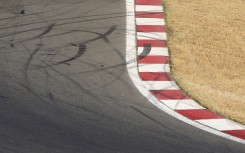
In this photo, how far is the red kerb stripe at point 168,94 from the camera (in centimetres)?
816

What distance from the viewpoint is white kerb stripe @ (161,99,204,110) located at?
7.89 metres

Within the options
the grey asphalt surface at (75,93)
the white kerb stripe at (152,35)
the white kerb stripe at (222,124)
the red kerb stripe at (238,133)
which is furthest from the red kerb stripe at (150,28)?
the red kerb stripe at (238,133)

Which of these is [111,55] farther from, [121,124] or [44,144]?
[44,144]

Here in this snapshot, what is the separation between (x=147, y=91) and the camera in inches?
327

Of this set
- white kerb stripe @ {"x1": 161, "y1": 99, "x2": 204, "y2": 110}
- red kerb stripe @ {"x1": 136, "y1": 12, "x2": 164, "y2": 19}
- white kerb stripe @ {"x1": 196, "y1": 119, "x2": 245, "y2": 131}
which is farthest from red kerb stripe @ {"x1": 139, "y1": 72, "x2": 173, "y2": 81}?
red kerb stripe @ {"x1": 136, "y1": 12, "x2": 164, "y2": 19}

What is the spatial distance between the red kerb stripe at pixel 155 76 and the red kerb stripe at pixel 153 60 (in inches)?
16.1

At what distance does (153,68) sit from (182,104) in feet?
4.24

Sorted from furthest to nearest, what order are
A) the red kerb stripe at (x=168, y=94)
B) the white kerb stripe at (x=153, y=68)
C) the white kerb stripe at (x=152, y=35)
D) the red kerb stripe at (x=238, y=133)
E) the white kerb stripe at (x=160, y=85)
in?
the white kerb stripe at (x=152, y=35), the white kerb stripe at (x=153, y=68), the white kerb stripe at (x=160, y=85), the red kerb stripe at (x=168, y=94), the red kerb stripe at (x=238, y=133)

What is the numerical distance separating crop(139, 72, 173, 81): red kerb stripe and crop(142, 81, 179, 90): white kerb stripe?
108mm

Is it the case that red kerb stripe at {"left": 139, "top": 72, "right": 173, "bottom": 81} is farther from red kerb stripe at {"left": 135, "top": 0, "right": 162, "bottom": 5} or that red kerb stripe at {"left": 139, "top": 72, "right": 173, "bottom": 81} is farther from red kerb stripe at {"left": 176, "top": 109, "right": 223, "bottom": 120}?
red kerb stripe at {"left": 135, "top": 0, "right": 162, "bottom": 5}

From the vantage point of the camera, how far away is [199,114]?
25.3 feet

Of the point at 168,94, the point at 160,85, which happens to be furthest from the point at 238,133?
the point at 160,85

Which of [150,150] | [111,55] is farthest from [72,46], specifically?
[150,150]

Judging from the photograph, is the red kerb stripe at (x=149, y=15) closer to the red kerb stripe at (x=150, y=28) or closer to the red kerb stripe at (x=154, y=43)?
the red kerb stripe at (x=150, y=28)
